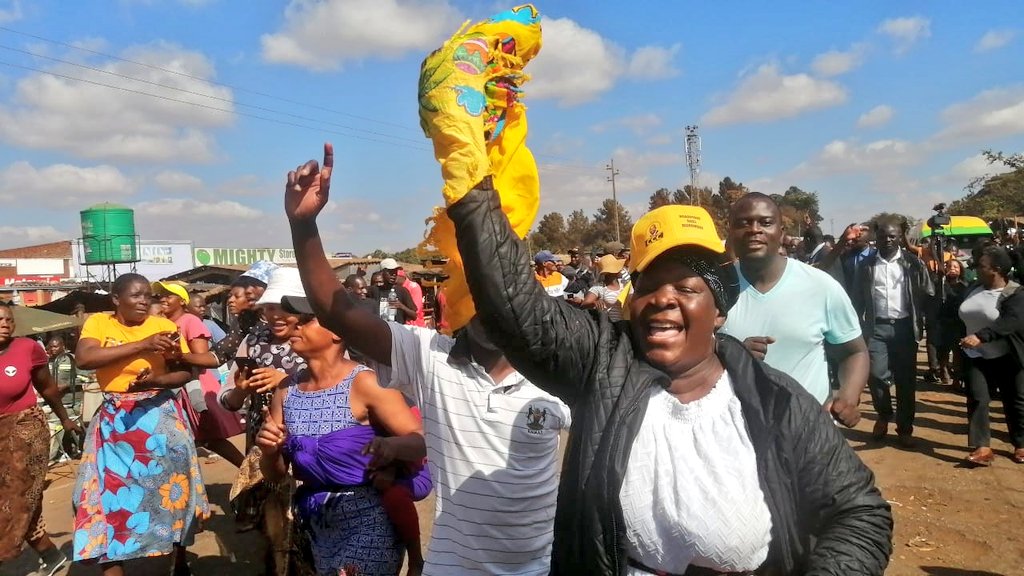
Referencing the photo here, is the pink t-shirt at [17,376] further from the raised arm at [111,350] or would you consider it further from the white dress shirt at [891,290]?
the white dress shirt at [891,290]

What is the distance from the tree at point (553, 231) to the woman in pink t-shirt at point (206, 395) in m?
37.7

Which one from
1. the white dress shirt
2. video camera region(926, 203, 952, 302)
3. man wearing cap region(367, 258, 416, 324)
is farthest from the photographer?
man wearing cap region(367, 258, 416, 324)

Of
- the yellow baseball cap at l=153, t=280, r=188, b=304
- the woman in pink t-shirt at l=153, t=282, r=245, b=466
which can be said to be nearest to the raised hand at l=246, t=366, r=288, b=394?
the woman in pink t-shirt at l=153, t=282, r=245, b=466

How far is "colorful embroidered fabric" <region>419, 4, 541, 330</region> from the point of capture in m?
1.52

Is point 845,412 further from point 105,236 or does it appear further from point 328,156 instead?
point 105,236

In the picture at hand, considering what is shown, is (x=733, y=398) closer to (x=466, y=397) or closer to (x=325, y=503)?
(x=466, y=397)

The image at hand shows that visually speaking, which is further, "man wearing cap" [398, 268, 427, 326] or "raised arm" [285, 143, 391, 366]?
"man wearing cap" [398, 268, 427, 326]

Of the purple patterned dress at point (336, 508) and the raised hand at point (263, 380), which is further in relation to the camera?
the raised hand at point (263, 380)

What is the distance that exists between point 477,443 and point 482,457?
0.16ft

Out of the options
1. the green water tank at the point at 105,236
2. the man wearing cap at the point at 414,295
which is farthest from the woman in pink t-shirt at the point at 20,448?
the green water tank at the point at 105,236

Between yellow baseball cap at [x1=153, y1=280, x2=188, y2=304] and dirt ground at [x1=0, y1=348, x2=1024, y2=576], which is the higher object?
yellow baseball cap at [x1=153, y1=280, x2=188, y2=304]

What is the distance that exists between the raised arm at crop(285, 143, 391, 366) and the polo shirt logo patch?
1.67 feet

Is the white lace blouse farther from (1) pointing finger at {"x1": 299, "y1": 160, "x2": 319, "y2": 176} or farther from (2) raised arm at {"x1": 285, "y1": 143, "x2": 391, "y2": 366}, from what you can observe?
(1) pointing finger at {"x1": 299, "y1": 160, "x2": 319, "y2": 176}

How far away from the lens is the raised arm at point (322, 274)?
1997 millimetres
